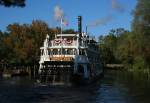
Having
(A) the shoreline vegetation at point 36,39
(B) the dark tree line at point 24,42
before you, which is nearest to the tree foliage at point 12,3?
(A) the shoreline vegetation at point 36,39

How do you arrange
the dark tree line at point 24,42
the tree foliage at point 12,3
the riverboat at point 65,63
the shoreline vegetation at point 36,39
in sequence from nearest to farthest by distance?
the tree foliage at point 12,3
the riverboat at point 65,63
the shoreline vegetation at point 36,39
the dark tree line at point 24,42

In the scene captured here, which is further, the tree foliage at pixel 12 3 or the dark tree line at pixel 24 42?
the dark tree line at pixel 24 42

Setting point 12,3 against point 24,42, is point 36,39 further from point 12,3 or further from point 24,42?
point 12,3

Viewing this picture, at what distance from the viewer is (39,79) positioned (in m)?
52.5

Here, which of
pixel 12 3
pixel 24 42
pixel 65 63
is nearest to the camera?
pixel 12 3

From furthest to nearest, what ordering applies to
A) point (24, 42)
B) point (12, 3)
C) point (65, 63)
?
point (24, 42) → point (65, 63) → point (12, 3)

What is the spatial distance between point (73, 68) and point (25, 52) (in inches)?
1461

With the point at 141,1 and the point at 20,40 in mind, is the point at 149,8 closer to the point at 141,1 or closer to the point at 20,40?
the point at 141,1

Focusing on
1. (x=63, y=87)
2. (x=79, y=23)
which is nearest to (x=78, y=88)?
(x=63, y=87)

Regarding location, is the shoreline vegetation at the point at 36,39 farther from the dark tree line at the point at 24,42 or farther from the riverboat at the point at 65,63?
the riverboat at the point at 65,63

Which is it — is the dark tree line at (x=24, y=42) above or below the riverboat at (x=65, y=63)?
above

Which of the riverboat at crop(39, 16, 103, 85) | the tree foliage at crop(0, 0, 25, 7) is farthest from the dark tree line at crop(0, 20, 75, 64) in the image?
the tree foliage at crop(0, 0, 25, 7)

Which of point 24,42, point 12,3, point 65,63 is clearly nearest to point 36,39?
point 24,42

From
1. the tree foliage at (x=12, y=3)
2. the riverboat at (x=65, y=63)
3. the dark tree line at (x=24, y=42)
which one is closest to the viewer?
the tree foliage at (x=12, y=3)
